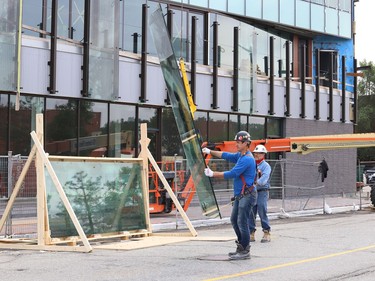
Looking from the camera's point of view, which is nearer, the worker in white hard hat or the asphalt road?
the asphalt road

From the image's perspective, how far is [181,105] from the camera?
1299cm

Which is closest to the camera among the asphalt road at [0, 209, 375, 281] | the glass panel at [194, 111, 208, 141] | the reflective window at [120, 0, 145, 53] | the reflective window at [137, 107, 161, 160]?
the asphalt road at [0, 209, 375, 281]

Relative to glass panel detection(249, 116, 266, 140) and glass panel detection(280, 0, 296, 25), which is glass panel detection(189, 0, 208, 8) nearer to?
glass panel detection(280, 0, 296, 25)

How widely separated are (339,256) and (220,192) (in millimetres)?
8207

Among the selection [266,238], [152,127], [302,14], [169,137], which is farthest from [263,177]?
[302,14]

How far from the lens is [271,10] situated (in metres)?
26.2

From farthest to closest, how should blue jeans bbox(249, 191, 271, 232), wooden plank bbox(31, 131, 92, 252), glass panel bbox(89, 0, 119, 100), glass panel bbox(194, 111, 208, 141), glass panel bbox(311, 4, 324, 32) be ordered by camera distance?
glass panel bbox(311, 4, 324, 32)
glass panel bbox(194, 111, 208, 141)
glass panel bbox(89, 0, 119, 100)
blue jeans bbox(249, 191, 271, 232)
wooden plank bbox(31, 131, 92, 252)

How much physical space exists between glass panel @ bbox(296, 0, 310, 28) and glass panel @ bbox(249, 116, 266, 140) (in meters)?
4.83

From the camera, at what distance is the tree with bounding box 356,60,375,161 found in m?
49.5

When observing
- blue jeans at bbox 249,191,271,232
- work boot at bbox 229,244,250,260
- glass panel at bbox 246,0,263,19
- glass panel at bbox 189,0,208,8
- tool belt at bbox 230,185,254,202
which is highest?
glass panel at bbox 246,0,263,19

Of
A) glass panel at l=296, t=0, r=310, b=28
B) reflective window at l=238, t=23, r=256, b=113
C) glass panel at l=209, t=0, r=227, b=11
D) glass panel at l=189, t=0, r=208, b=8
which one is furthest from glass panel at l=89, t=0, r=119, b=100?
glass panel at l=296, t=0, r=310, b=28

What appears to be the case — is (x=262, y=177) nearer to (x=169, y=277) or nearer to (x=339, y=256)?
(x=339, y=256)

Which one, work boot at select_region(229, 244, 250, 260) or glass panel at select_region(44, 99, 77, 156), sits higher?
glass panel at select_region(44, 99, 77, 156)

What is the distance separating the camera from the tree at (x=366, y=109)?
49.5 meters
